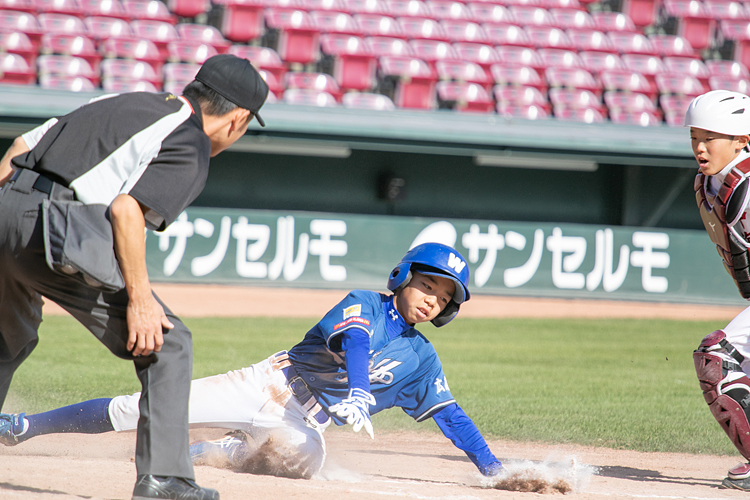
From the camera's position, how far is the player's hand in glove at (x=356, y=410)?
2.90 m

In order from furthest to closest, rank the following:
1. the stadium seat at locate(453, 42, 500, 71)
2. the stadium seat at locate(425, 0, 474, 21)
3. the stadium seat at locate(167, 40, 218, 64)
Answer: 1. the stadium seat at locate(425, 0, 474, 21)
2. the stadium seat at locate(453, 42, 500, 71)
3. the stadium seat at locate(167, 40, 218, 64)

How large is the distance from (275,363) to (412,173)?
36.2 ft

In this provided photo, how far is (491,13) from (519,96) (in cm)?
330

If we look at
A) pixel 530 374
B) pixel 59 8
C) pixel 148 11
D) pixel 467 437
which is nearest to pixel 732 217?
pixel 467 437

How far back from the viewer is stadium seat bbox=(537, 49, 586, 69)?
1709 cm

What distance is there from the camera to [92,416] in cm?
348

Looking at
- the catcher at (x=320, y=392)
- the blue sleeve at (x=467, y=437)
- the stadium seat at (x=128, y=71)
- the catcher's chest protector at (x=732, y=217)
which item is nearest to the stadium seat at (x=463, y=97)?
the stadium seat at (x=128, y=71)

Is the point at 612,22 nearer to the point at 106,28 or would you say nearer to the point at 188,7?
the point at 188,7

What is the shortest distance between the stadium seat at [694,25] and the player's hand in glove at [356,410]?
1824cm

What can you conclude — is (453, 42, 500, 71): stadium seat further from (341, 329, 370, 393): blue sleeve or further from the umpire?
the umpire

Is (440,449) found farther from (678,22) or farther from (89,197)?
(678,22)

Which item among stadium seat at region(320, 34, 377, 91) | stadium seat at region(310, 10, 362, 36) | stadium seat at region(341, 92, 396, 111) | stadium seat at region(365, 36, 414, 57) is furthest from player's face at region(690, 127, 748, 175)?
stadium seat at region(310, 10, 362, 36)

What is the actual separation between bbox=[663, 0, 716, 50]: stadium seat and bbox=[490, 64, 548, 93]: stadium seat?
456cm

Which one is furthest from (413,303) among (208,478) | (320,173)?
(320,173)
